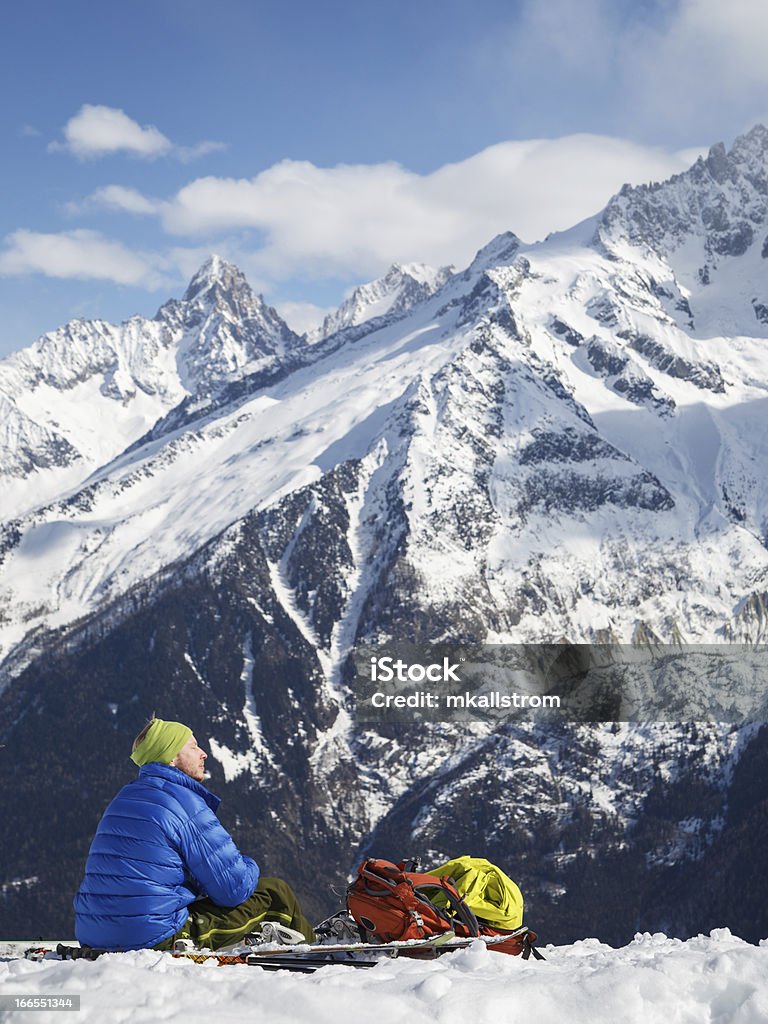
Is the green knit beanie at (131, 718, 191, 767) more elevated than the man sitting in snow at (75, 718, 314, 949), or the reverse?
the green knit beanie at (131, 718, 191, 767)

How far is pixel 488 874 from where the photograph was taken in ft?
49.5

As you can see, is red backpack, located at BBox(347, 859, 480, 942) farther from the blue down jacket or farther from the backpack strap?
the blue down jacket

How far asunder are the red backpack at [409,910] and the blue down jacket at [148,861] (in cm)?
261

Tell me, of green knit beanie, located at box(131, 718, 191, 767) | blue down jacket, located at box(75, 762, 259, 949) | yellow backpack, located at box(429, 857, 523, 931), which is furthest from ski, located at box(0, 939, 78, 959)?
yellow backpack, located at box(429, 857, 523, 931)

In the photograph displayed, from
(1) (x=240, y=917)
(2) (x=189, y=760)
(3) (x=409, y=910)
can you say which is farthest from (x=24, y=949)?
(3) (x=409, y=910)

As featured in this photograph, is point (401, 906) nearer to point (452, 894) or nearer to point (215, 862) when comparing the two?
point (452, 894)

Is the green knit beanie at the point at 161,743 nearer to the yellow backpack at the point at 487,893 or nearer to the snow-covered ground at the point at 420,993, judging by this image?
the snow-covered ground at the point at 420,993

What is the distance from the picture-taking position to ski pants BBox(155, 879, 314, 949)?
12648 mm

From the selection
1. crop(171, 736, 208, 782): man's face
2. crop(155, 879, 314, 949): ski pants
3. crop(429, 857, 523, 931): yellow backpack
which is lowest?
crop(429, 857, 523, 931): yellow backpack

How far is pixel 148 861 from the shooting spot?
38.6 feet

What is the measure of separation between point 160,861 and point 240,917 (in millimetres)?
1836

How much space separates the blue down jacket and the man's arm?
0.04 ft

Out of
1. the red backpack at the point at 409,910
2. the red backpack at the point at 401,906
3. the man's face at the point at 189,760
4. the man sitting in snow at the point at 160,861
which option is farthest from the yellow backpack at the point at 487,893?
Result: the man's face at the point at 189,760

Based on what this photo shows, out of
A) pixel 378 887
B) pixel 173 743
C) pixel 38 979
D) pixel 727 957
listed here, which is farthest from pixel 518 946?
pixel 38 979
